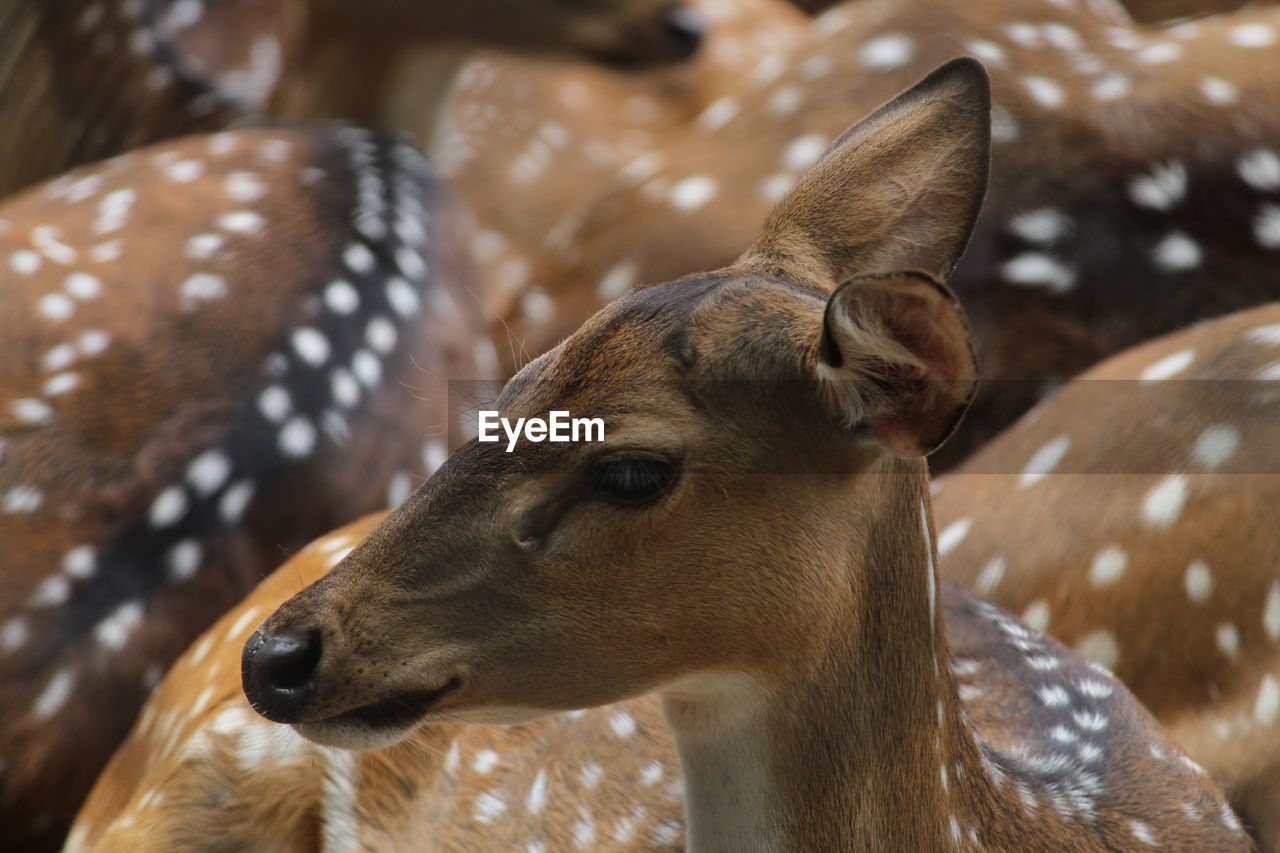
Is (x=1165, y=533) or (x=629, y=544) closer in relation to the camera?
(x=629, y=544)

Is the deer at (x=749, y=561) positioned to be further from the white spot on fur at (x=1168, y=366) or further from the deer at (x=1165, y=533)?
the white spot on fur at (x=1168, y=366)

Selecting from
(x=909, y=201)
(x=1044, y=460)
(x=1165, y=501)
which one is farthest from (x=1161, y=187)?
(x=909, y=201)

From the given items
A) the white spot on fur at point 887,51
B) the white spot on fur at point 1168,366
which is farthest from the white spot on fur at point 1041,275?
the white spot on fur at point 887,51

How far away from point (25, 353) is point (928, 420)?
4.82ft

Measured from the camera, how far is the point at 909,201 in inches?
60.1

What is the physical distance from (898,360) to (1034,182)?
1380 mm

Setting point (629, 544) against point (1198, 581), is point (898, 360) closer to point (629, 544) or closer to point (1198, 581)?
point (629, 544)

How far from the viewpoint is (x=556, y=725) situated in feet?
5.91

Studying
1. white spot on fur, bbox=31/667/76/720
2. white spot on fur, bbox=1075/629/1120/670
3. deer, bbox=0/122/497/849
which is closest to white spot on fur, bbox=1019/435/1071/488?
white spot on fur, bbox=1075/629/1120/670

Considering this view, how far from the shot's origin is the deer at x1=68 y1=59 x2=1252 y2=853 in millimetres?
1302

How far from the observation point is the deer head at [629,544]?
130 cm

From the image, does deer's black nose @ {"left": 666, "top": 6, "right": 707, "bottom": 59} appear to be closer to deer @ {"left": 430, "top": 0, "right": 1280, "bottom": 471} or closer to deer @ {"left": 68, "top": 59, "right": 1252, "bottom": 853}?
deer @ {"left": 430, "top": 0, "right": 1280, "bottom": 471}

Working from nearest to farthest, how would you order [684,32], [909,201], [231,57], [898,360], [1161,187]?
[898,360] → [909,201] → [1161,187] → [684,32] → [231,57]

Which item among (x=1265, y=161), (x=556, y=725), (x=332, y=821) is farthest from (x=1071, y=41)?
(x=332, y=821)
